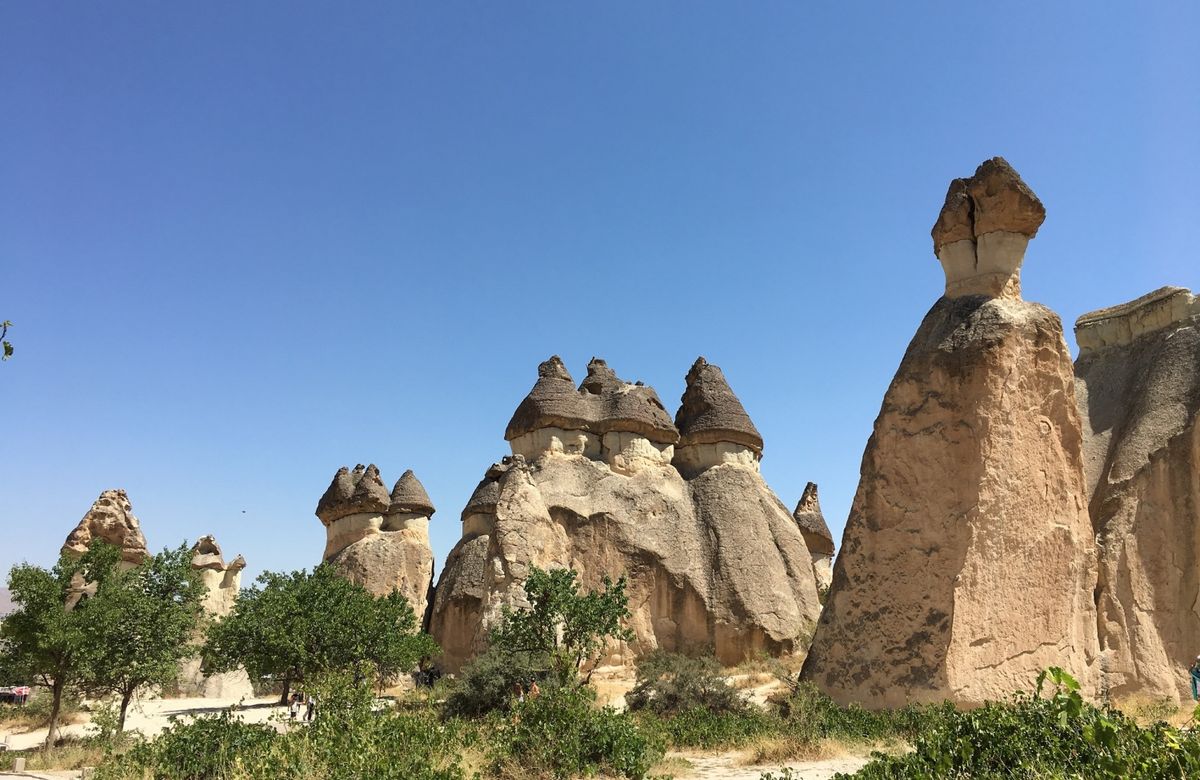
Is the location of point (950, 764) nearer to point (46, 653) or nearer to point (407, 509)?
point (46, 653)

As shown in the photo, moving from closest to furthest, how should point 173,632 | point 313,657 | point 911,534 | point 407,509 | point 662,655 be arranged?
point 911,534
point 173,632
point 313,657
point 662,655
point 407,509

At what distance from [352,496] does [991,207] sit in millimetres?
22886

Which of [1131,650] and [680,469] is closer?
[1131,650]

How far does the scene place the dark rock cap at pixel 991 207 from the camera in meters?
12.9

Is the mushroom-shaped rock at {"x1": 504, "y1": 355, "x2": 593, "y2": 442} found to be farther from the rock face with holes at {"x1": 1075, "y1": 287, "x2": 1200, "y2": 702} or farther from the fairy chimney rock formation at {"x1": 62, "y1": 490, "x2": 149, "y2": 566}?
A: the rock face with holes at {"x1": 1075, "y1": 287, "x2": 1200, "y2": 702}

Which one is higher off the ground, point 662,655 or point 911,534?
point 911,534

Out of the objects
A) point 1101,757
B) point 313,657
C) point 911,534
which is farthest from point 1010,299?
point 313,657

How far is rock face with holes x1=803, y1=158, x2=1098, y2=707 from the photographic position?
11156mm

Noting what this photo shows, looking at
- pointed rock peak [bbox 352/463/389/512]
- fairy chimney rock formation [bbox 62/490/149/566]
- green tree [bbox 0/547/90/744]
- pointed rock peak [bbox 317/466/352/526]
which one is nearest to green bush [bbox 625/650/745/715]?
green tree [bbox 0/547/90/744]

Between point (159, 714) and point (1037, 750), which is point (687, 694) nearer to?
point (1037, 750)

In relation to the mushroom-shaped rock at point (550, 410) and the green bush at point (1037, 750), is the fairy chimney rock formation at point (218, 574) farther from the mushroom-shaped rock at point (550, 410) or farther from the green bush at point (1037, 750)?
the green bush at point (1037, 750)

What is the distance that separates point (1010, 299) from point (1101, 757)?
899cm

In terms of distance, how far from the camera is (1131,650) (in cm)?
1364

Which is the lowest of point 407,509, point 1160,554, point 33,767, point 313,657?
point 33,767
